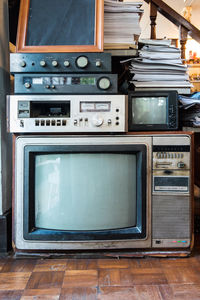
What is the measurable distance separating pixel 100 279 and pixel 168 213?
0.39 metres

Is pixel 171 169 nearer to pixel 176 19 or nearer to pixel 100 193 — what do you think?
pixel 100 193

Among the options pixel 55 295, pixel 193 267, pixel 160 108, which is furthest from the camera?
pixel 160 108

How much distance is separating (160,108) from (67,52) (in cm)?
48

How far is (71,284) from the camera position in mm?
906

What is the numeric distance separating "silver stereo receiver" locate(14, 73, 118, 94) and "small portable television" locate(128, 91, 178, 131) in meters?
0.13

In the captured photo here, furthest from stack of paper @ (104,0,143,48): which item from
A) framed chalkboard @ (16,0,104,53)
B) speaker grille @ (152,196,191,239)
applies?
speaker grille @ (152,196,191,239)

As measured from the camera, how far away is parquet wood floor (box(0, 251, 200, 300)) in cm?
85

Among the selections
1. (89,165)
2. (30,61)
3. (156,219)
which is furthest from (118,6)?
(156,219)

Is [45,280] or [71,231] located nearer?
[45,280]

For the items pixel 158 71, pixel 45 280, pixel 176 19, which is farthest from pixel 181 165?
pixel 176 19

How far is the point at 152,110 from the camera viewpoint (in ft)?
3.68

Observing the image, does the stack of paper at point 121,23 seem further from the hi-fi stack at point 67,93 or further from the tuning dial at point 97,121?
the tuning dial at point 97,121

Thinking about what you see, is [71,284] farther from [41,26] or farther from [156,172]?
[41,26]

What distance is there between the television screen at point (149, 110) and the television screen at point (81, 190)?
7.5 inches
